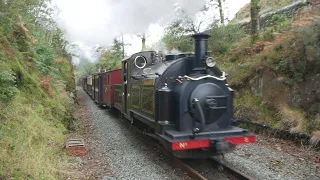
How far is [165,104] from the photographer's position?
5.96 meters

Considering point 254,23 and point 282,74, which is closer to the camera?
point 282,74

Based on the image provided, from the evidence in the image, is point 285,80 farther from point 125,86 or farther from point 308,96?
point 125,86

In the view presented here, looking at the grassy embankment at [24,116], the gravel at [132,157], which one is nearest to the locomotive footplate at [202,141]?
the gravel at [132,157]

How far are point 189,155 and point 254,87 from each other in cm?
655

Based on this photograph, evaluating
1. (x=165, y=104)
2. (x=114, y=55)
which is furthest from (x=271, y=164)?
(x=114, y=55)

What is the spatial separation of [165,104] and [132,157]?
2105 mm

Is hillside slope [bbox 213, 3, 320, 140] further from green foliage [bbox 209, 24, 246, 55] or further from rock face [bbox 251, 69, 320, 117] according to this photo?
green foliage [bbox 209, 24, 246, 55]

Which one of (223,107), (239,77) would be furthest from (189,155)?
(239,77)

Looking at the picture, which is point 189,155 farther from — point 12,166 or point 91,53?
point 91,53

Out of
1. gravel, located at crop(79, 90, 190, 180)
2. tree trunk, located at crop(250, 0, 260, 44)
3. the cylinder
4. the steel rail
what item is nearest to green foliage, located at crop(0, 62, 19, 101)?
A: gravel, located at crop(79, 90, 190, 180)

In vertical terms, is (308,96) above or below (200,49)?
below

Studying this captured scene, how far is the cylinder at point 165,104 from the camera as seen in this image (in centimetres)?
593

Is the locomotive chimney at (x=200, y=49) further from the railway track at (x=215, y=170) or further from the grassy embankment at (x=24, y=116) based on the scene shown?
the grassy embankment at (x=24, y=116)

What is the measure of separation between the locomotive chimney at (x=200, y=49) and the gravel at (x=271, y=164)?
2294 millimetres
